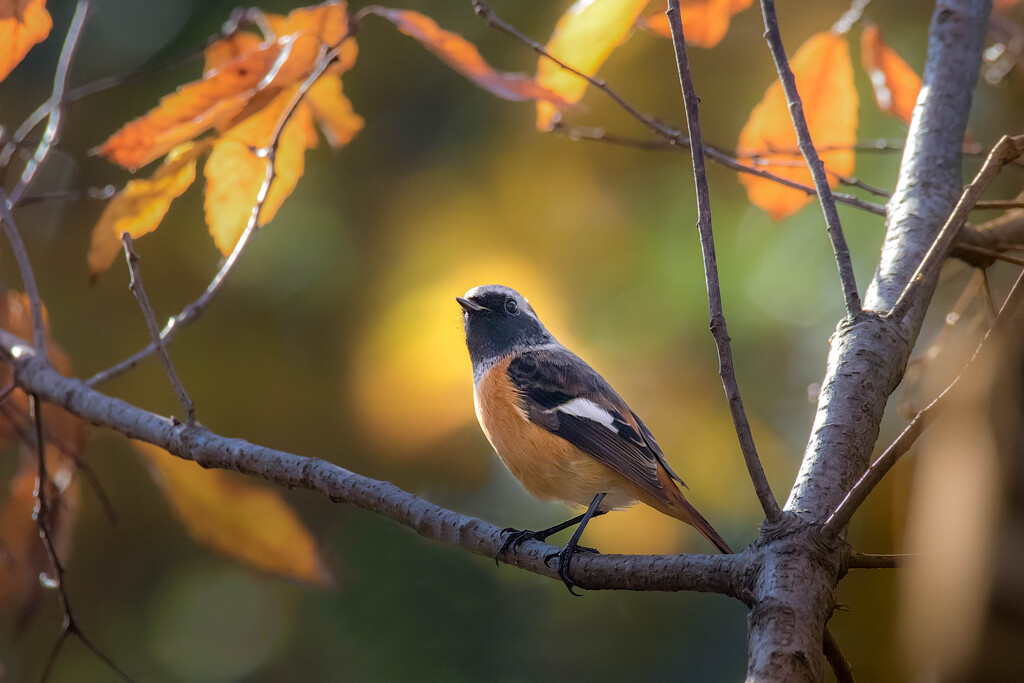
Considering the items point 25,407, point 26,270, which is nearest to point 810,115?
point 26,270

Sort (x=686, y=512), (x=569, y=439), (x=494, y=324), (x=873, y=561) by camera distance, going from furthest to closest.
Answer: (x=494, y=324)
(x=569, y=439)
(x=686, y=512)
(x=873, y=561)

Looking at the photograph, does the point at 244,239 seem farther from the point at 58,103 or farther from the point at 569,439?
the point at 569,439

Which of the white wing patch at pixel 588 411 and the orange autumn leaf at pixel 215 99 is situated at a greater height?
the orange autumn leaf at pixel 215 99

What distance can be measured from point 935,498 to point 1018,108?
2.82 m

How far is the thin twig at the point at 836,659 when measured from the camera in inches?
38.6

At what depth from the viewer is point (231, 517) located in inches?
66.3

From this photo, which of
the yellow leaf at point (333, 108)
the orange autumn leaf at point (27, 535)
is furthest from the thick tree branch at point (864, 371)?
the orange autumn leaf at point (27, 535)

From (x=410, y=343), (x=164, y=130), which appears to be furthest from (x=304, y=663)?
(x=164, y=130)

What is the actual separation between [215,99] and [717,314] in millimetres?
976

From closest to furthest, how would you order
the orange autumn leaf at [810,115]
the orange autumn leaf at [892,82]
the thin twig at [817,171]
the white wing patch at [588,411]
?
the thin twig at [817,171], the white wing patch at [588,411], the orange autumn leaf at [810,115], the orange autumn leaf at [892,82]

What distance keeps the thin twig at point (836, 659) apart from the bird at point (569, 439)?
1.12ft

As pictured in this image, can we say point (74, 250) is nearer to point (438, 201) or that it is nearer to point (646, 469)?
Answer: point (438, 201)

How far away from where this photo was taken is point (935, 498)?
2.83ft

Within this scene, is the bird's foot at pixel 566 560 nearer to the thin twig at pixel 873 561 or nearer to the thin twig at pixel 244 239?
the thin twig at pixel 873 561
